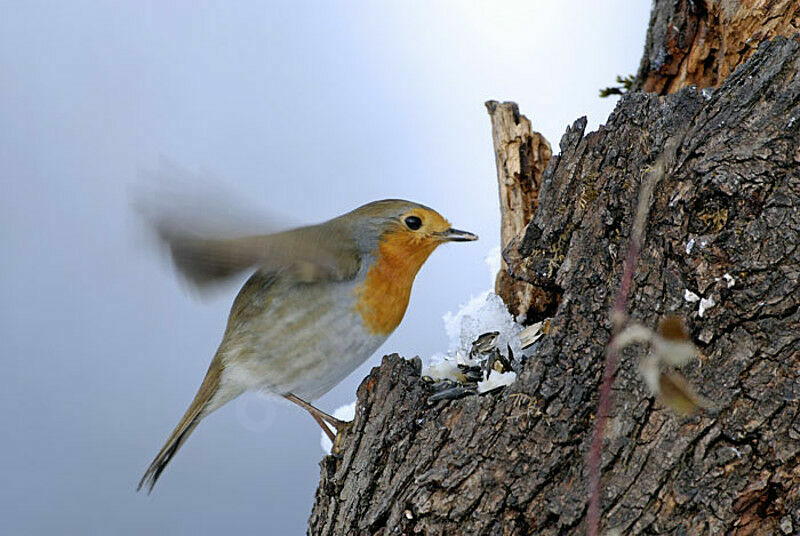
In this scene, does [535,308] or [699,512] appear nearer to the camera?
[699,512]

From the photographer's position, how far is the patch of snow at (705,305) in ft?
5.18

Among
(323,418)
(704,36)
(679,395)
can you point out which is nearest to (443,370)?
(323,418)

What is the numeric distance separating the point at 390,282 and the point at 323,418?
399 millimetres

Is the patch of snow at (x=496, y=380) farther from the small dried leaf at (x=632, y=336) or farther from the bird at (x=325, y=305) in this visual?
the bird at (x=325, y=305)

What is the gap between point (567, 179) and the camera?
1.87 metres

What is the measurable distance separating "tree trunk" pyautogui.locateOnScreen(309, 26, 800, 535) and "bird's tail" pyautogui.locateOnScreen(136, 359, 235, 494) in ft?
2.34

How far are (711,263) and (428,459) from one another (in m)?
0.68

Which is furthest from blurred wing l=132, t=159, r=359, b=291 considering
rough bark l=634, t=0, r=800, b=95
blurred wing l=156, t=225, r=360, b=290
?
rough bark l=634, t=0, r=800, b=95

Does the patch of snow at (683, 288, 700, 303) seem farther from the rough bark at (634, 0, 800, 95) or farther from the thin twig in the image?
the rough bark at (634, 0, 800, 95)

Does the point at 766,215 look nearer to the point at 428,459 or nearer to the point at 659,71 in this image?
the point at 428,459

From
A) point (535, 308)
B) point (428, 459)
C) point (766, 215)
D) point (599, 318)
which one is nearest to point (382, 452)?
point (428, 459)

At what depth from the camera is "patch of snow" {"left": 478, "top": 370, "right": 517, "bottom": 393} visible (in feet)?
6.05

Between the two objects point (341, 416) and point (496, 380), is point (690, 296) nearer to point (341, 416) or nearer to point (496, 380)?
point (496, 380)

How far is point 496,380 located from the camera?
188 cm
